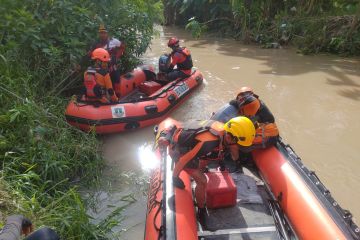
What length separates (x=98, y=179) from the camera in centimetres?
466

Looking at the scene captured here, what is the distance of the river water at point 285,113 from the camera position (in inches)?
180

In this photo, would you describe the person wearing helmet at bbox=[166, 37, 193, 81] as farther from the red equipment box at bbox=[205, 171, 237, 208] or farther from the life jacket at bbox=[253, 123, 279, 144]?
the red equipment box at bbox=[205, 171, 237, 208]

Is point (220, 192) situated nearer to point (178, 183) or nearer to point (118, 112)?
point (178, 183)

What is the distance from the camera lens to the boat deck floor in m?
3.48

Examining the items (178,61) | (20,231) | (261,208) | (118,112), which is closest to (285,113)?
(178,61)

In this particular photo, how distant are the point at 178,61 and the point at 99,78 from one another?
2.12m

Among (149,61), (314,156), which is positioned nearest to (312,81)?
(314,156)

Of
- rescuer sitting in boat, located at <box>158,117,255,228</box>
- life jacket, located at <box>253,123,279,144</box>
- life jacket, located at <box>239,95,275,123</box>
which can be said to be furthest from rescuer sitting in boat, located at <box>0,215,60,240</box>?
life jacket, located at <box>239,95,275,123</box>

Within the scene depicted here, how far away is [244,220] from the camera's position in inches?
144

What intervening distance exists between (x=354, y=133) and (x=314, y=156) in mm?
1127

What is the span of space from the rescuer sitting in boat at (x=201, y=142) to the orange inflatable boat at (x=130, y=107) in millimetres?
1933

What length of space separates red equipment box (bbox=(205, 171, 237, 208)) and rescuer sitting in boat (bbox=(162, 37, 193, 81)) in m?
3.97

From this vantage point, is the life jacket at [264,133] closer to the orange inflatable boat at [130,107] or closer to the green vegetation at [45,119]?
the green vegetation at [45,119]

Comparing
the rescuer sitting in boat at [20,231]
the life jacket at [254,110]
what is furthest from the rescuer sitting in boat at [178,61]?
the rescuer sitting in boat at [20,231]
